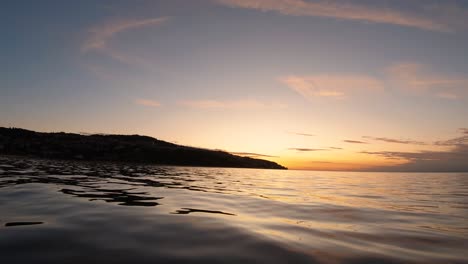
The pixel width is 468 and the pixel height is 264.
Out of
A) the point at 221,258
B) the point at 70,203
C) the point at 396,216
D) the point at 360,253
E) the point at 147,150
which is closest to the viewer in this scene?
the point at 221,258

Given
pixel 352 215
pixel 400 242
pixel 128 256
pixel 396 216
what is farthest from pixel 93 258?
pixel 396 216

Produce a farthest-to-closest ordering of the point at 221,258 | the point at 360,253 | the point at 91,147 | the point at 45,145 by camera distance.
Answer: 1. the point at 91,147
2. the point at 45,145
3. the point at 360,253
4. the point at 221,258

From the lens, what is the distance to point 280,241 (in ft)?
20.1

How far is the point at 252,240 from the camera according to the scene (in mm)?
6129

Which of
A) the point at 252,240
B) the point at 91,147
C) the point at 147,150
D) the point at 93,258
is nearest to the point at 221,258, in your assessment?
the point at 252,240

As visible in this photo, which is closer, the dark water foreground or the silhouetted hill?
the dark water foreground

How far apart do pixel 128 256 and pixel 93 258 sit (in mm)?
512

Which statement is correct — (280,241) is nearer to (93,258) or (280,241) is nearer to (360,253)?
(360,253)

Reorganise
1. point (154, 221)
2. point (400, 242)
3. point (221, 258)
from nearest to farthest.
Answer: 1. point (221, 258)
2. point (400, 242)
3. point (154, 221)

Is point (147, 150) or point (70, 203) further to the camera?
point (147, 150)

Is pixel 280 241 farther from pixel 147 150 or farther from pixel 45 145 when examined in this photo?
pixel 147 150

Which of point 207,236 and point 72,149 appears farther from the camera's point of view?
point 72,149

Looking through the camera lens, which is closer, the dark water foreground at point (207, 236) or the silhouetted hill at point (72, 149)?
the dark water foreground at point (207, 236)

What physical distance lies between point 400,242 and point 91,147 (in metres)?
184
